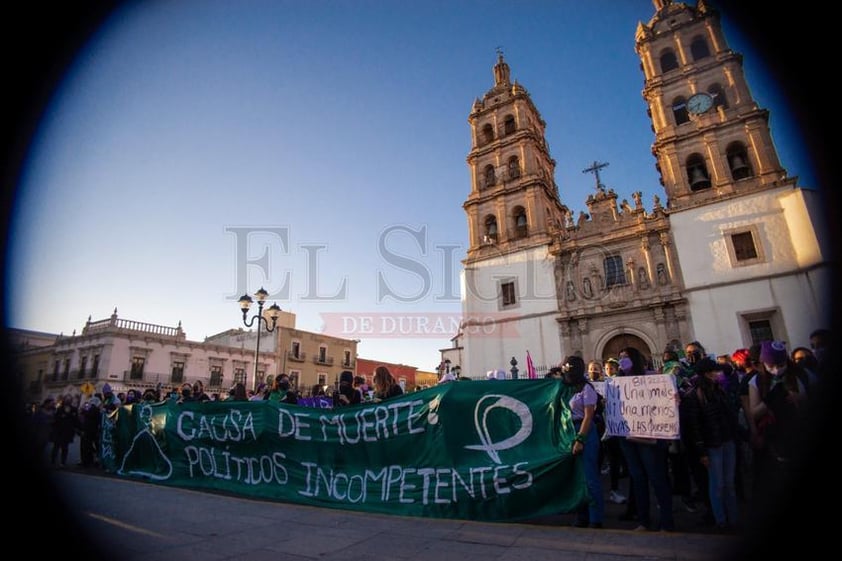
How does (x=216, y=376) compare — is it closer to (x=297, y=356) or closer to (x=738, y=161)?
(x=297, y=356)

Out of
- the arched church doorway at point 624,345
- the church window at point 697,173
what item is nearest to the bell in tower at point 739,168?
the church window at point 697,173

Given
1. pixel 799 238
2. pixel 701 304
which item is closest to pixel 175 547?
pixel 701 304

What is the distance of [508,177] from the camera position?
27.5m

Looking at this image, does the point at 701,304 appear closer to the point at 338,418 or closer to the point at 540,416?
the point at 540,416

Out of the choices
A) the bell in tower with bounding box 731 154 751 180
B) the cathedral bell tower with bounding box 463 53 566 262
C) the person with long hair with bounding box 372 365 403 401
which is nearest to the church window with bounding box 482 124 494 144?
the cathedral bell tower with bounding box 463 53 566 262

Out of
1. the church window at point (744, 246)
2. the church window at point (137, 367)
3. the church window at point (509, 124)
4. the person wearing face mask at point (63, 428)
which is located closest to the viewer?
the person wearing face mask at point (63, 428)

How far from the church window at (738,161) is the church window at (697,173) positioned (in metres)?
1.12

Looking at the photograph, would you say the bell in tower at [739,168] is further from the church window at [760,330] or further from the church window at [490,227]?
the church window at [490,227]

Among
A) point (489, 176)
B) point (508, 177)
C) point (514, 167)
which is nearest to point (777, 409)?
point (508, 177)

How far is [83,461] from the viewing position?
32.4ft

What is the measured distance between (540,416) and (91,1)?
6496mm

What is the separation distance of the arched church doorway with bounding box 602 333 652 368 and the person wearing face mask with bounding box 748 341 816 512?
18189 millimetres

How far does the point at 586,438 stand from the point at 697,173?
2333cm

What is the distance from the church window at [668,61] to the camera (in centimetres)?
2483
